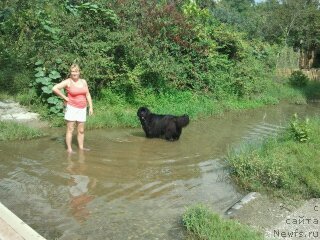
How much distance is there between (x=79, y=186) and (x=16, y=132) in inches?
140

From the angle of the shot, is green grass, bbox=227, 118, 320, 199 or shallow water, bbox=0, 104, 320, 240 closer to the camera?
shallow water, bbox=0, 104, 320, 240

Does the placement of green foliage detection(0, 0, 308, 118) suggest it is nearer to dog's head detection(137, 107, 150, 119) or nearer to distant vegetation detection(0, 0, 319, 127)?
distant vegetation detection(0, 0, 319, 127)

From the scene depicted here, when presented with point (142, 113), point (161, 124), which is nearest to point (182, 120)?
point (161, 124)

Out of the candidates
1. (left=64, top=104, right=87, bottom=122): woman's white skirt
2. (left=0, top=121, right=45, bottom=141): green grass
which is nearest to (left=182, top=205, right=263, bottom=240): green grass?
(left=64, top=104, right=87, bottom=122): woman's white skirt

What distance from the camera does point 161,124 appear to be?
10375 mm

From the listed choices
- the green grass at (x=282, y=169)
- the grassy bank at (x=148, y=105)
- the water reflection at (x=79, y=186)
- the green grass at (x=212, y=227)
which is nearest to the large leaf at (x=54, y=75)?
the grassy bank at (x=148, y=105)

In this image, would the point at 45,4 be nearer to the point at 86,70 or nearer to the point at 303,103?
the point at 86,70

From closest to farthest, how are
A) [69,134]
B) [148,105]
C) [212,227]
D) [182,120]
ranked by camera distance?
[212,227]
[69,134]
[182,120]
[148,105]

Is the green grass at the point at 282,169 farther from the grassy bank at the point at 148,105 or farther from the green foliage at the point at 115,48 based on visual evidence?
the green foliage at the point at 115,48

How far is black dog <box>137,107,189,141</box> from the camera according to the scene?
1024cm

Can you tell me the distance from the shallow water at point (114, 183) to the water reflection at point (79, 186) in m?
0.01

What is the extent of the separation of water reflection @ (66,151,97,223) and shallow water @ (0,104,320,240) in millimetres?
14

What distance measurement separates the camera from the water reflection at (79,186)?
596 centimetres

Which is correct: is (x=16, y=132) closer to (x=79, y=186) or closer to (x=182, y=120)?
(x=79, y=186)
